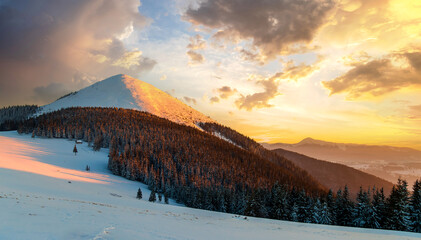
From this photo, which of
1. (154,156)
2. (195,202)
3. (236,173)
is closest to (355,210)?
(195,202)

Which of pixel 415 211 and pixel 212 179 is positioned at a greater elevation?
pixel 415 211

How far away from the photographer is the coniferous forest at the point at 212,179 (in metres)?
42.6

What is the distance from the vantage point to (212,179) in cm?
8919

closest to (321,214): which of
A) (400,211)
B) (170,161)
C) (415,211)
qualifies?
(400,211)

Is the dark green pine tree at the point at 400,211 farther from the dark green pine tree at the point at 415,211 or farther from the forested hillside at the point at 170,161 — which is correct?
the forested hillside at the point at 170,161

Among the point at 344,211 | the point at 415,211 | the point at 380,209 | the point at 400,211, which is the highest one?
the point at 415,211

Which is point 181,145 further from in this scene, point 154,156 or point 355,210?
point 355,210

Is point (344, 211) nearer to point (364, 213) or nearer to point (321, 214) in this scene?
point (364, 213)

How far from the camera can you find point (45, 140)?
10706 cm

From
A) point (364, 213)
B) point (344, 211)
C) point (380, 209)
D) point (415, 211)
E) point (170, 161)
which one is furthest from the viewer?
point (170, 161)

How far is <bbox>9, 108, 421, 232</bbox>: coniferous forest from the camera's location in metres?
42.6

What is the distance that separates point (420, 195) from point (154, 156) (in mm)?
85132

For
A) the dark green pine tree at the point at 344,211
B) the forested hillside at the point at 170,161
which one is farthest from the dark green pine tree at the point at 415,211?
the forested hillside at the point at 170,161

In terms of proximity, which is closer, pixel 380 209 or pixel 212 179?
pixel 380 209
